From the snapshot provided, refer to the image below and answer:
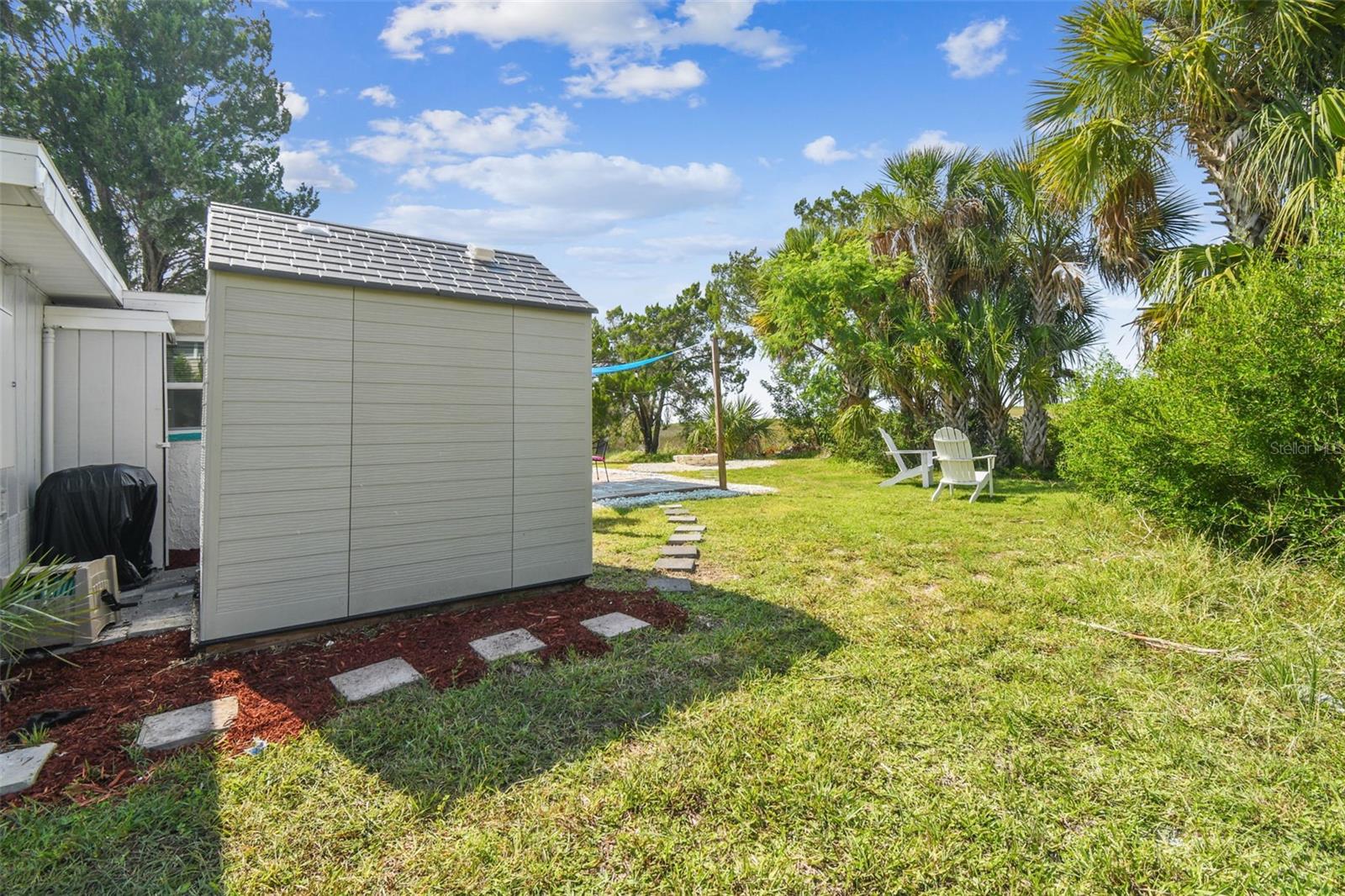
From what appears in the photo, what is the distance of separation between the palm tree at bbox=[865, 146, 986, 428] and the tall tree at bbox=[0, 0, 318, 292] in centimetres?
1410

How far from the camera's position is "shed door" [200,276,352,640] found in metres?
3.04

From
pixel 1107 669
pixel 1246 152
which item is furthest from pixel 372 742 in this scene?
pixel 1246 152

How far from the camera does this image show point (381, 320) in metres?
3.51

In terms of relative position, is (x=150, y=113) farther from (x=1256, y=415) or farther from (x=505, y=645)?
(x=1256, y=415)

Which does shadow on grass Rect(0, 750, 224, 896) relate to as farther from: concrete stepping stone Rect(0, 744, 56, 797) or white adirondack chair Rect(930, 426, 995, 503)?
white adirondack chair Rect(930, 426, 995, 503)

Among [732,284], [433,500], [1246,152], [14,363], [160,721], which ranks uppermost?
[732,284]

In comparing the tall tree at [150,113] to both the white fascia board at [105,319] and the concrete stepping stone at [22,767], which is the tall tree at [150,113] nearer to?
the white fascia board at [105,319]

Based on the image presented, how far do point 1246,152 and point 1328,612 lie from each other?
4553mm

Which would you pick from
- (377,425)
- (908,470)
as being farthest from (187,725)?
(908,470)

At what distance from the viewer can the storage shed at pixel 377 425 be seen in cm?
309

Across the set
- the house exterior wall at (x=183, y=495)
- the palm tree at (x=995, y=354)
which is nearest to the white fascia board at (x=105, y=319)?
the house exterior wall at (x=183, y=495)

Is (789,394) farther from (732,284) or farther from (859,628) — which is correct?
(859,628)

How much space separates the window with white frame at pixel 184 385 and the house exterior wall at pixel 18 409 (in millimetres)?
1307

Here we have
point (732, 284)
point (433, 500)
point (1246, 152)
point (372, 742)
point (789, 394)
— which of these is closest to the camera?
point (372, 742)
